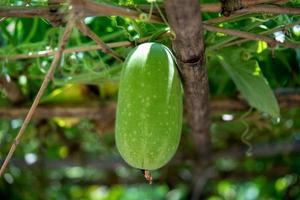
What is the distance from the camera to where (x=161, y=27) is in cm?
102

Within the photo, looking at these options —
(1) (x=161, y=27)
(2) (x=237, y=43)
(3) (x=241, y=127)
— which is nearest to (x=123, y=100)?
(1) (x=161, y=27)

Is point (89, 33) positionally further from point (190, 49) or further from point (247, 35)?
point (247, 35)

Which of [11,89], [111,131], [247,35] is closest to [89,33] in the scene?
[247,35]

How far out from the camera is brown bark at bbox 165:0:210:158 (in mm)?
831

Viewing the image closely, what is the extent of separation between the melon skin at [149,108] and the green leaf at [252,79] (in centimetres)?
35

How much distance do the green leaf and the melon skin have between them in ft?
1.15

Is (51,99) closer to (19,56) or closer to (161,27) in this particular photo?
(19,56)

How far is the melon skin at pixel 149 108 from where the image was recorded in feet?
2.84

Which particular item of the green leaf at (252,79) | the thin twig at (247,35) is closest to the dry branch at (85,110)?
the green leaf at (252,79)

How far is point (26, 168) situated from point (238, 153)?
0.66m

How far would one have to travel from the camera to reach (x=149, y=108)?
86cm

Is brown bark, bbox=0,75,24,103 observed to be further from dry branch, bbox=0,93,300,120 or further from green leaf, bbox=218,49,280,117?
green leaf, bbox=218,49,280,117

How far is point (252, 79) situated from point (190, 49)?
338 mm

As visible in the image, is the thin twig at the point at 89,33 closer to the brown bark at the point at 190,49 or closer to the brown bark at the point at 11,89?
the brown bark at the point at 190,49
